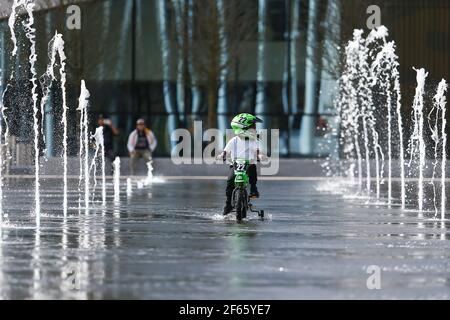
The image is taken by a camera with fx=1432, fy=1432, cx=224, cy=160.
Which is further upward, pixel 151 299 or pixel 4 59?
pixel 4 59

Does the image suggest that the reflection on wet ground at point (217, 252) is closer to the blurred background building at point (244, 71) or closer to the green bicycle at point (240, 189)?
the green bicycle at point (240, 189)

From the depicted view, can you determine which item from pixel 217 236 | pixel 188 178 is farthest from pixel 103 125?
pixel 217 236

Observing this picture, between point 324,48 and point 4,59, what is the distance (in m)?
11.4

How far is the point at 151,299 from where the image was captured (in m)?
11.6

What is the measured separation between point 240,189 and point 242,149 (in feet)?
2.73

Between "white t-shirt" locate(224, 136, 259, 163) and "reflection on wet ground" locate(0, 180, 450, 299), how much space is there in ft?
3.20

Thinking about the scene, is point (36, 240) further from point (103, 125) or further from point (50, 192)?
point (103, 125)

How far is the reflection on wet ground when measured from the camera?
1234 cm

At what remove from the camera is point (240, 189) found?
2123cm

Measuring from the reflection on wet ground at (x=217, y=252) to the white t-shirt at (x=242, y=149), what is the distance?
976 mm

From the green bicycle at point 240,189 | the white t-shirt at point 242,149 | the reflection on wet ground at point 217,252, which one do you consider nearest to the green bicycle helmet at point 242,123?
the white t-shirt at point 242,149

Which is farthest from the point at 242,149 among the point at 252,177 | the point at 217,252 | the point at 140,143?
the point at 140,143

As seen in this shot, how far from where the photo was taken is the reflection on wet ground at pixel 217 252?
40.5 ft

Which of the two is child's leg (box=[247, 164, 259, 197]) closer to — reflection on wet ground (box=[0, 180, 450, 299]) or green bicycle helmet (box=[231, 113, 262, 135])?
reflection on wet ground (box=[0, 180, 450, 299])
